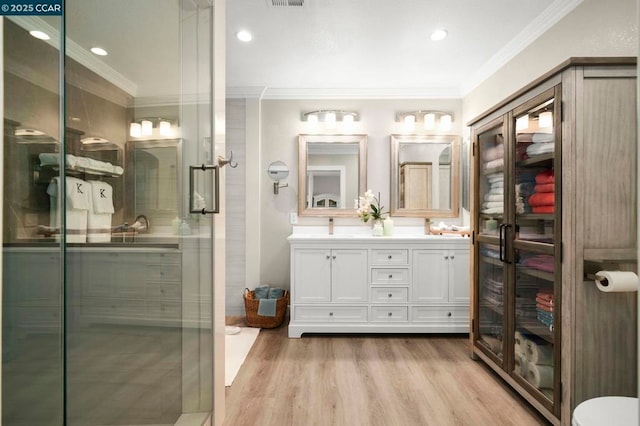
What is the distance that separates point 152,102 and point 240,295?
114 inches

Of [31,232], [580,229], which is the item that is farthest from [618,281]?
[31,232]

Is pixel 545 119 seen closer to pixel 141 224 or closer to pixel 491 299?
pixel 491 299

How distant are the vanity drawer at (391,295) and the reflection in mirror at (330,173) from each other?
35.5 inches

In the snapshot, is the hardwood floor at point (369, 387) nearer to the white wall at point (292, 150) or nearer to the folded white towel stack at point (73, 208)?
the white wall at point (292, 150)

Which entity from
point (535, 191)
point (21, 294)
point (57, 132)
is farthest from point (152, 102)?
point (535, 191)

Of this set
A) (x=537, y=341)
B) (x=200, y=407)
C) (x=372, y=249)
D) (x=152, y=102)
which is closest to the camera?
(x=152, y=102)

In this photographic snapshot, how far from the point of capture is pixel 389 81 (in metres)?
3.43

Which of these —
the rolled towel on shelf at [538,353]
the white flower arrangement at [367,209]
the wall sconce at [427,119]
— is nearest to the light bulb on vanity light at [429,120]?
the wall sconce at [427,119]

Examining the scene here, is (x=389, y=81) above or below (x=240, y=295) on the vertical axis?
above

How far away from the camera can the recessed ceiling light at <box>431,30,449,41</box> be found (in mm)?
2537

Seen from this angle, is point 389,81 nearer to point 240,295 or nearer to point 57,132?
point 240,295

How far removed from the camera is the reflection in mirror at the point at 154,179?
962 millimetres

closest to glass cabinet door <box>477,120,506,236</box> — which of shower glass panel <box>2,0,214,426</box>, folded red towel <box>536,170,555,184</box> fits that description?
folded red towel <box>536,170,555,184</box>

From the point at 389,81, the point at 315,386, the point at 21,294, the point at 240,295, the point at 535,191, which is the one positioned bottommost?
the point at 315,386
